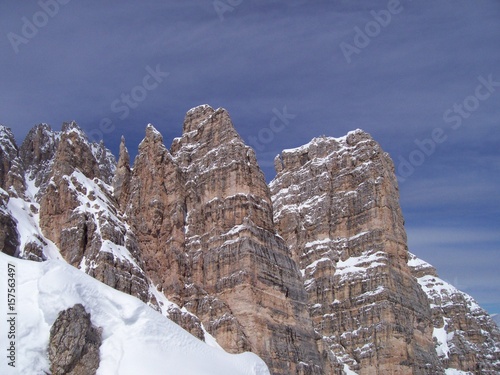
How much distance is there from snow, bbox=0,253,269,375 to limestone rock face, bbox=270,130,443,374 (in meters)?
80.8

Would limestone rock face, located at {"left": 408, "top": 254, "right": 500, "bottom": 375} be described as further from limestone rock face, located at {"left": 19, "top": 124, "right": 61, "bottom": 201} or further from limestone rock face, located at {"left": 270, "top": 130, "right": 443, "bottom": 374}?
limestone rock face, located at {"left": 19, "top": 124, "right": 61, "bottom": 201}

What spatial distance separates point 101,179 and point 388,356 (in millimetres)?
53905

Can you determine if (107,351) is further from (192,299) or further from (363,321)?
(363,321)

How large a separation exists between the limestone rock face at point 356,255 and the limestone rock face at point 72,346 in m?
85.9

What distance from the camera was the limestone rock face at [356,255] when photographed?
4970 inches

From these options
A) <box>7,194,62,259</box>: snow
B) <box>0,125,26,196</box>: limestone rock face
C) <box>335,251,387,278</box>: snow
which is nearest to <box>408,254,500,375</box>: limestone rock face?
<box>335,251,387,278</box>: snow

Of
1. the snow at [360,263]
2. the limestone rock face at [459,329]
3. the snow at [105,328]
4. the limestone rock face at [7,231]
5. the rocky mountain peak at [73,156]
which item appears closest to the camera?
the snow at [105,328]

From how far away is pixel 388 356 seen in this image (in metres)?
123

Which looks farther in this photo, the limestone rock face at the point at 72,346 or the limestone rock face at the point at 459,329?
the limestone rock face at the point at 459,329

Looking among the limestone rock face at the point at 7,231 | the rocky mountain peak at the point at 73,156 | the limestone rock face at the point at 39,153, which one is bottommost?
the limestone rock face at the point at 7,231

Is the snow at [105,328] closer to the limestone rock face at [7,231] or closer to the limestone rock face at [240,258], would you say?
the limestone rock face at [7,231]

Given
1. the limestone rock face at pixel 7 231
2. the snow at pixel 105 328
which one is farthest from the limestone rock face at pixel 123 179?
the snow at pixel 105 328

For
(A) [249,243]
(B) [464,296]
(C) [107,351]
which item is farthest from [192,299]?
(B) [464,296]

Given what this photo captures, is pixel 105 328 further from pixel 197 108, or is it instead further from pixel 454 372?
pixel 454 372
